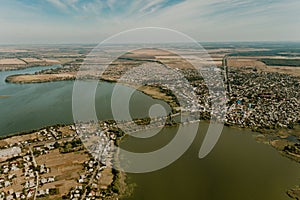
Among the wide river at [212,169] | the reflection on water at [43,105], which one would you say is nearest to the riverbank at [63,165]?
the wide river at [212,169]

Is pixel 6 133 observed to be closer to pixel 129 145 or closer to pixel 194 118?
pixel 129 145

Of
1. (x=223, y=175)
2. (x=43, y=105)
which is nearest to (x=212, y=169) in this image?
(x=223, y=175)

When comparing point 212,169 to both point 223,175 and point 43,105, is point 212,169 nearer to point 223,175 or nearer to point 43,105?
point 223,175

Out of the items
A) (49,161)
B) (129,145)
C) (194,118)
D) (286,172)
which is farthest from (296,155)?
(49,161)

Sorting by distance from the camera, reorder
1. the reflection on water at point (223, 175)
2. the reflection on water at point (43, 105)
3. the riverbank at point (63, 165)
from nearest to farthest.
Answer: the reflection on water at point (223, 175) → the riverbank at point (63, 165) → the reflection on water at point (43, 105)

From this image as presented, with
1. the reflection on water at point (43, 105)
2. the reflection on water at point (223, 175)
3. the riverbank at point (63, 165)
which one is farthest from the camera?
the reflection on water at point (43, 105)

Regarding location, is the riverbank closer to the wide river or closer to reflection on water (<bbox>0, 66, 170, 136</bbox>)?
the wide river

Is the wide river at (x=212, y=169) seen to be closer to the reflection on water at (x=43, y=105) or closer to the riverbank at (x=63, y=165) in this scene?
the reflection on water at (x=43, y=105)

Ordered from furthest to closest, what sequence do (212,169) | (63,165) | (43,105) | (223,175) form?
1. (43,105)
2. (63,165)
3. (212,169)
4. (223,175)

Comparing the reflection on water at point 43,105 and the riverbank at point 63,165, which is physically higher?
the riverbank at point 63,165

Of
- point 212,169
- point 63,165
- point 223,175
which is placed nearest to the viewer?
point 223,175

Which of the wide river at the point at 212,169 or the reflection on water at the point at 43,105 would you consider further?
the reflection on water at the point at 43,105
